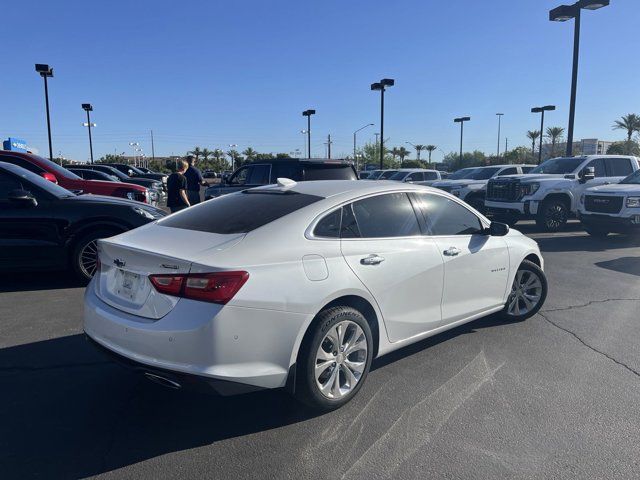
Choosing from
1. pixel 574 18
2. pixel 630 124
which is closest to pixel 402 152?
pixel 630 124

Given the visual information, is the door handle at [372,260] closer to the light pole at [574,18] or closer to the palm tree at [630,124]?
the light pole at [574,18]

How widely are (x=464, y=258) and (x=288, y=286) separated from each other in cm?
200

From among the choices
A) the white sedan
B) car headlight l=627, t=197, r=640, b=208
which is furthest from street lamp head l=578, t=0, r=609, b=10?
the white sedan

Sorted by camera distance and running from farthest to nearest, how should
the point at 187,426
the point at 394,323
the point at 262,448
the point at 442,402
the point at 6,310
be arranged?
1. the point at 6,310
2. the point at 394,323
3. the point at 442,402
4. the point at 187,426
5. the point at 262,448

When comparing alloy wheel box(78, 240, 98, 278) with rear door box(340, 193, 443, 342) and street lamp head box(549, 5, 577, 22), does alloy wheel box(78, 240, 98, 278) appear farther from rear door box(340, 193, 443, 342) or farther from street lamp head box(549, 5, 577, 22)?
street lamp head box(549, 5, 577, 22)

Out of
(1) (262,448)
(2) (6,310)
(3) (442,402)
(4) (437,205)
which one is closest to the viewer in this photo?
(1) (262,448)

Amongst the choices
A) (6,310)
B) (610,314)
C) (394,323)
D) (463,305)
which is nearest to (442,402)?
(394,323)

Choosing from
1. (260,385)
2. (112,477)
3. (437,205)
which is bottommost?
(112,477)

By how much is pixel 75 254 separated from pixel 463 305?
5001mm

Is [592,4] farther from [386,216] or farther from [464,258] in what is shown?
[386,216]

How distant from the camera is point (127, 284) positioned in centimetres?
323

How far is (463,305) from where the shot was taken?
4.46 meters

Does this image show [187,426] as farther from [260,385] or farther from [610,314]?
[610,314]

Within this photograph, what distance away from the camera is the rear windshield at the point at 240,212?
3.50m
